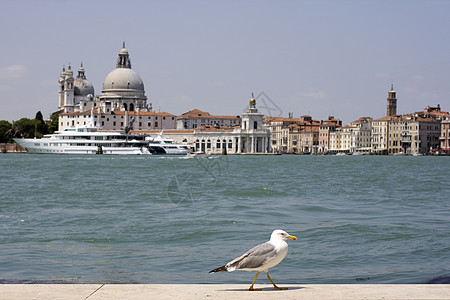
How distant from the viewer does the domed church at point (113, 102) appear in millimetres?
92625

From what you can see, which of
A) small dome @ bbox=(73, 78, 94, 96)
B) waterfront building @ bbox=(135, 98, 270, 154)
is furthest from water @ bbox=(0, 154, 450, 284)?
small dome @ bbox=(73, 78, 94, 96)

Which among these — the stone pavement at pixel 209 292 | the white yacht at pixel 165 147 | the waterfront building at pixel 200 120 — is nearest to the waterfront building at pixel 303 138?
the waterfront building at pixel 200 120

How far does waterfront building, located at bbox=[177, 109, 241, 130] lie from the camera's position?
335ft

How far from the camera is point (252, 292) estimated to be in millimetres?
4418

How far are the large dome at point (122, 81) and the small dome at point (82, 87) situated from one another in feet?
13.4

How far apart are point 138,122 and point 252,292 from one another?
294ft

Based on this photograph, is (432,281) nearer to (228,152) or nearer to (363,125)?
(228,152)

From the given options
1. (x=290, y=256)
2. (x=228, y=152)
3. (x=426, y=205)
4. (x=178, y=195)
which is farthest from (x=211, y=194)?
(x=228, y=152)

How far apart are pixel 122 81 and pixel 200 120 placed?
40.4ft

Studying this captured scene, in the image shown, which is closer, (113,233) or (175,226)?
(113,233)

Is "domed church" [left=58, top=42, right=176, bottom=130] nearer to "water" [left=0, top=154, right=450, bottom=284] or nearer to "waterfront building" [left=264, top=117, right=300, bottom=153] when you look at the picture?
"waterfront building" [left=264, top=117, right=300, bottom=153]

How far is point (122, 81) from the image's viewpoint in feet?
331

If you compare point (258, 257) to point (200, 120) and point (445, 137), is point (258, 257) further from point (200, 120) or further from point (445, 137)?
point (200, 120)

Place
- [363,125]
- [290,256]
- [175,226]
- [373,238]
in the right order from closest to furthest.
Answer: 1. [290,256]
2. [373,238]
3. [175,226]
4. [363,125]
